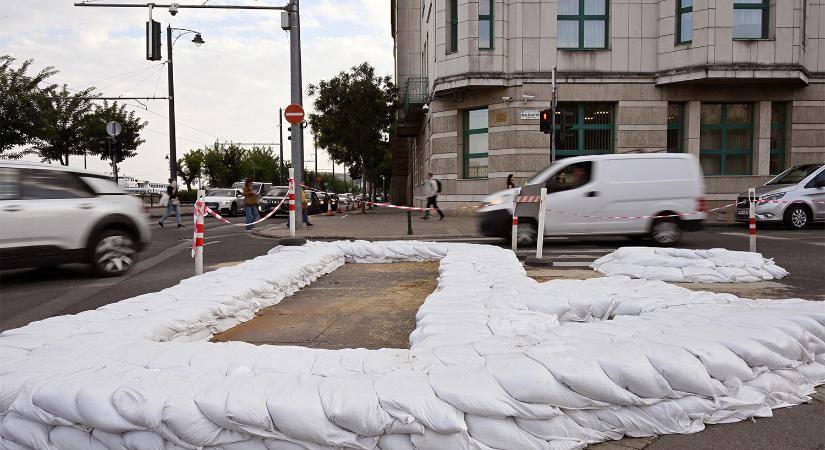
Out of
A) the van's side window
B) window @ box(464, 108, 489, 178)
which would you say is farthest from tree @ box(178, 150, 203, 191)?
the van's side window

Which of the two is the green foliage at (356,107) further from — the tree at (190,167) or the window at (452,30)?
the tree at (190,167)

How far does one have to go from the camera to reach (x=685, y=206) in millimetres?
11906

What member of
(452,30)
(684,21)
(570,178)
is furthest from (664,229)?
(452,30)

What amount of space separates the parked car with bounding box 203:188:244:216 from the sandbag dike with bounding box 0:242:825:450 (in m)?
26.5

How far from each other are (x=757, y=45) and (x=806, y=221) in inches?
296

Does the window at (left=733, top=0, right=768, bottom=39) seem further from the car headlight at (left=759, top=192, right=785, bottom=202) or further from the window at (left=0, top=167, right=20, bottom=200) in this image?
the window at (left=0, top=167, right=20, bottom=200)

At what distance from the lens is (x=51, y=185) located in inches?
296

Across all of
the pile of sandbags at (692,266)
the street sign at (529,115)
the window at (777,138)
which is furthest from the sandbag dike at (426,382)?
the window at (777,138)

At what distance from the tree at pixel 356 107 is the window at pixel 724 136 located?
44.8 feet

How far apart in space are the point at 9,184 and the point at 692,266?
28.3 ft

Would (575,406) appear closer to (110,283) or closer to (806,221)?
(110,283)

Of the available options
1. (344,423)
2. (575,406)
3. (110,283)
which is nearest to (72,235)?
(110,283)

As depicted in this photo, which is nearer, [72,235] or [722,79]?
[72,235]

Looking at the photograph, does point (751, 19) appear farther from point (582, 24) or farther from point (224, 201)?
point (224, 201)
